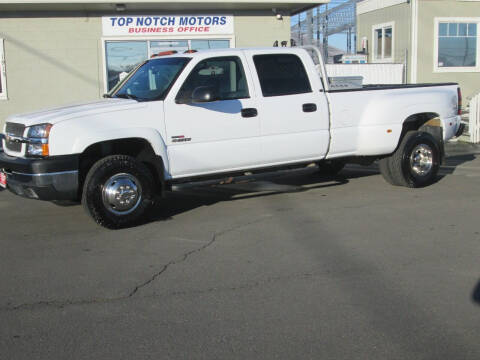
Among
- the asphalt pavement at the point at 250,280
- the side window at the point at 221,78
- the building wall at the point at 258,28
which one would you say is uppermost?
the building wall at the point at 258,28

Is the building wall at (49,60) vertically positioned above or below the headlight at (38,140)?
above

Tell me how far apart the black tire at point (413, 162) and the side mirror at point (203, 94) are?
314 centimetres

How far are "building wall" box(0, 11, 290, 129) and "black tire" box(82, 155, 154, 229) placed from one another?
30.4 feet

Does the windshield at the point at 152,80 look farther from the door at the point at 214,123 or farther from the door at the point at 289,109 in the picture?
the door at the point at 289,109

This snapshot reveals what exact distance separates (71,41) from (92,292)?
454 inches

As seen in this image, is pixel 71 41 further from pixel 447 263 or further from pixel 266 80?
pixel 447 263

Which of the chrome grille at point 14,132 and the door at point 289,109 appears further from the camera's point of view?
the door at point 289,109

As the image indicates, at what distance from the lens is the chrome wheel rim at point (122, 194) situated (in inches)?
259

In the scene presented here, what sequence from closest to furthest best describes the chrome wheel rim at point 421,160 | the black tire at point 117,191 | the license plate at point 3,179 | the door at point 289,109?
the black tire at point 117,191
the license plate at point 3,179
the door at point 289,109
the chrome wheel rim at point 421,160

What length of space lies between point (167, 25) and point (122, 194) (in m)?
9.78

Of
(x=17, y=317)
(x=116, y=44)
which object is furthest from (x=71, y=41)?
(x=17, y=317)

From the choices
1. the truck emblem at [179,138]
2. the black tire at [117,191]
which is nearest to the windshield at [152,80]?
the truck emblem at [179,138]

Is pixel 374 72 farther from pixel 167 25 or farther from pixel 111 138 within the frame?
pixel 111 138

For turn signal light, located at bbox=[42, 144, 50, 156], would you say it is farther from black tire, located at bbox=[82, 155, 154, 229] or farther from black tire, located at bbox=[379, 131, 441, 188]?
black tire, located at bbox=[379, 131, 441, 188]
